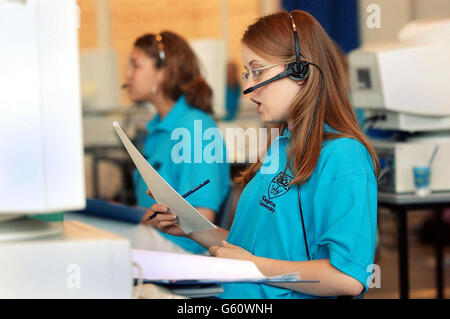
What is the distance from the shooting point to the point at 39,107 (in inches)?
28.0

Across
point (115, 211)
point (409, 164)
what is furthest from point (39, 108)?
point (409, 164)

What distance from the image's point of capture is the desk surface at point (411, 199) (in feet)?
6.85

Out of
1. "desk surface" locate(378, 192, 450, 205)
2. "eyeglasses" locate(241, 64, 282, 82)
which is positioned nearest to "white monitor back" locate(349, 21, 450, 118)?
"desk surface" locate(378, 192, 450, 205)

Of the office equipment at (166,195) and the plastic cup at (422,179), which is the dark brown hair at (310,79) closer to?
the office equipment at (166,195)

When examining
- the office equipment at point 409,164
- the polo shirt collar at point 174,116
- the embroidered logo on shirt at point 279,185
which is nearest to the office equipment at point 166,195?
the embroidered logo on shirt at point 279,185

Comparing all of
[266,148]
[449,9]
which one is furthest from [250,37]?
[449,9]

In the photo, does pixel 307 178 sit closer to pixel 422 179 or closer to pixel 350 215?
pixel 350 215

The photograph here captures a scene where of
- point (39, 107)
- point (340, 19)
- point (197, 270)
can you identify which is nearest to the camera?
point (39, 107)

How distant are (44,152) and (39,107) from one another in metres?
0.05

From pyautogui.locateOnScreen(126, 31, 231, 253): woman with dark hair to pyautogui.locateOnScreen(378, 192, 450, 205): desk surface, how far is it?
563mm

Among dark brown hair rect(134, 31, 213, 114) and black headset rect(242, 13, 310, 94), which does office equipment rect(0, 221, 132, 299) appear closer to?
black headset rect(242, 13, 310, 94)

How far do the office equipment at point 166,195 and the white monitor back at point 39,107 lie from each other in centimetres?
27

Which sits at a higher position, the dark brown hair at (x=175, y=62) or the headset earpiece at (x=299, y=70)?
the dark brown hair at (x=175, y=62)

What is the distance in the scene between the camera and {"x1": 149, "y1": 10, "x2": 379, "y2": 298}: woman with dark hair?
1049 millimetres
